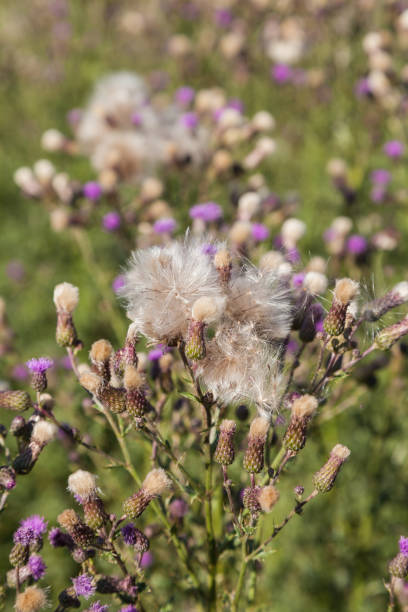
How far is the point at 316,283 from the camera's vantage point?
2064mm

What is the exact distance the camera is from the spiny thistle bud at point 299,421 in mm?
1780

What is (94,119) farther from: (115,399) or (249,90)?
(115,399)

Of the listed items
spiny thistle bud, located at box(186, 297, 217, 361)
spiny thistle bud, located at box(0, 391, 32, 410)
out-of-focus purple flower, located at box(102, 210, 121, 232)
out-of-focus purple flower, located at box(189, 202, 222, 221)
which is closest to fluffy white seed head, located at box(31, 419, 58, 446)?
spiny thistle bud, located at box(0, 391, 32, 410)

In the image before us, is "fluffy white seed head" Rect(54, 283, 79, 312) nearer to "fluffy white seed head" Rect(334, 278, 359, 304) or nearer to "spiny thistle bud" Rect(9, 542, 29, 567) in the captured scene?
"spiny thistle bud" Rect(9, 542, 29, 567)

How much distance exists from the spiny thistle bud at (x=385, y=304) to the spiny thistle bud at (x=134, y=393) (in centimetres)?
85

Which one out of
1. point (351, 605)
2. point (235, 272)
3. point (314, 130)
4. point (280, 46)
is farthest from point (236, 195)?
point (280, 46)

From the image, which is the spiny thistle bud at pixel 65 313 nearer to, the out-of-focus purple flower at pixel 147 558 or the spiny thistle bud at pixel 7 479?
the spiny thistle bud at pixel 7 479

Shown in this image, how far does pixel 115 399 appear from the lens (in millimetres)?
1868

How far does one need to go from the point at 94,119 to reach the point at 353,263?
2506 mm

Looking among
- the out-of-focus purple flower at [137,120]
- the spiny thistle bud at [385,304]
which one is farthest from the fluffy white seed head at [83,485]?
the out-of-focus purple flower at [137,120]

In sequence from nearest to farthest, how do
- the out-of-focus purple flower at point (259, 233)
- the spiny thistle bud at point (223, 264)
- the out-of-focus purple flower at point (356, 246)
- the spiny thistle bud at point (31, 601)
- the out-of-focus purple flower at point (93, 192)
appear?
1. the spiny thistle bud at point (31, 601)
2. the spiny thistle bud at point (223, 264)
3. the out-of-focus purple flower at point (259, 233)
4. the out-of-focus purple flower at point (356, 246)
5. the out-of-focus purple flower at point (93, 192)

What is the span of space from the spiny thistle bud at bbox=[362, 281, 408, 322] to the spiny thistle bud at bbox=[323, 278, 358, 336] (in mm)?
233

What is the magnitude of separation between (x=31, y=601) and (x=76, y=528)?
23cm

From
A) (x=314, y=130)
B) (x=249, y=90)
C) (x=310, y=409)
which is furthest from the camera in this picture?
(x=249, y=90)
